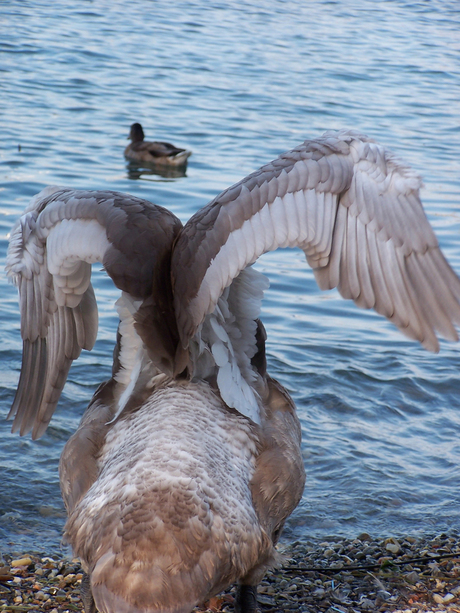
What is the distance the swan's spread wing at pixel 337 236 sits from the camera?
311 cm

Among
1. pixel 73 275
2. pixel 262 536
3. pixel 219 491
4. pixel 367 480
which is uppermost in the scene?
pixel 73 275

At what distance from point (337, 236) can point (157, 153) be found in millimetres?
8632

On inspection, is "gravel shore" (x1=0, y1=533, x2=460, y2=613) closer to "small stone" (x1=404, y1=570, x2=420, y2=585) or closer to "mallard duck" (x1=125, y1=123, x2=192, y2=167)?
"small stone" (x1=404, y1=570, x2=420, y2=585)

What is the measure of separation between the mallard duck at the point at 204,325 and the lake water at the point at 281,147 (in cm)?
155

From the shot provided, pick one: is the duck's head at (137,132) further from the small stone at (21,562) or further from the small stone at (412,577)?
the small stone at (412,577)

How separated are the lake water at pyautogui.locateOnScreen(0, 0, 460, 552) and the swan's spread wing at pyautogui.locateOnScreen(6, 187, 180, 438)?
41.4 inches

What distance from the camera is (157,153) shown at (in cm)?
1159

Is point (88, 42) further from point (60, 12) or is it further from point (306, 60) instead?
point (306, 60)

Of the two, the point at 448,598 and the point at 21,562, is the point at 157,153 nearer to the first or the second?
the point at 21,562

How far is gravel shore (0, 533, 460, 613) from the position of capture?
402cm

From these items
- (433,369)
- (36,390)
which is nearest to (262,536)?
(36,390)

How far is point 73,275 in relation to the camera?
3615 mm

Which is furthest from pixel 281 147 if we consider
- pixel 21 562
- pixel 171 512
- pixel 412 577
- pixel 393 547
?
pixel 171 512

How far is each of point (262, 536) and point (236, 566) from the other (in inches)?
8.4
